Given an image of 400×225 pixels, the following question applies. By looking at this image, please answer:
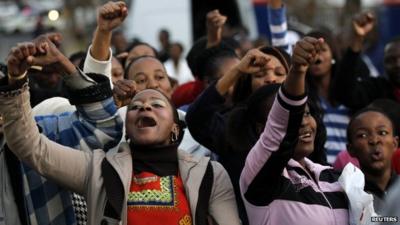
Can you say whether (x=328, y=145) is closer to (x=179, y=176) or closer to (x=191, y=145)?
(x=191, y=145)

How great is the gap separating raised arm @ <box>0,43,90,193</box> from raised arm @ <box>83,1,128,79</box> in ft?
1.64

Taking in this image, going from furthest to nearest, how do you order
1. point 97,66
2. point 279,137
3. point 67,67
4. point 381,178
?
point 381,178 < point 97,66 < point 67,67 < point 279,137

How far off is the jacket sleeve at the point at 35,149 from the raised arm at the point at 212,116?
853mm

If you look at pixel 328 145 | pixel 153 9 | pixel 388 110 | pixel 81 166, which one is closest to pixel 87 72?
pixel 81 166

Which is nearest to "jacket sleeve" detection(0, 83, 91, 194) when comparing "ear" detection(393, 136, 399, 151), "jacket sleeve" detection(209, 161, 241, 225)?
"jacket sleeve" detection(209, 161, 241, 225)

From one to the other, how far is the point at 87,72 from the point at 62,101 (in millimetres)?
371

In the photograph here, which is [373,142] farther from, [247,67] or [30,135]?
[30,135]

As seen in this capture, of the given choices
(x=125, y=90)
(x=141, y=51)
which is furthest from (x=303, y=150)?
(x=141, y=51)

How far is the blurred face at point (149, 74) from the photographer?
651cm

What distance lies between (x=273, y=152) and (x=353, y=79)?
296 cm

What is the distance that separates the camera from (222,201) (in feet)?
16.0

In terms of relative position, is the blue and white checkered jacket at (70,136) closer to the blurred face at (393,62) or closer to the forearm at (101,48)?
the forearm at (101,48)

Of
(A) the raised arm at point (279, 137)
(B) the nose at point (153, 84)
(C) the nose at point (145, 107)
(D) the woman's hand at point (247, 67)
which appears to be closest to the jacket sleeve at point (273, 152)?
(A) the raised arm at point (279, 137)

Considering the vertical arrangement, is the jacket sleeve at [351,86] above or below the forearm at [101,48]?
below
